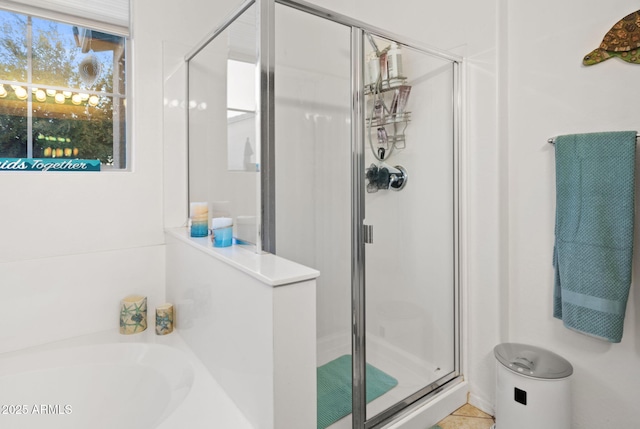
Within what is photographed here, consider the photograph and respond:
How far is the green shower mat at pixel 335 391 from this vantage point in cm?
144

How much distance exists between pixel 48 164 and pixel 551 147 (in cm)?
227

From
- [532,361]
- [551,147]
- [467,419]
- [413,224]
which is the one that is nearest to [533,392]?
[532,361]

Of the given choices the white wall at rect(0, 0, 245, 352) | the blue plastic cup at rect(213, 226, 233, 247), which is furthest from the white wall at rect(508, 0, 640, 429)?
the white wall at rect(0, 0, 245, 352)

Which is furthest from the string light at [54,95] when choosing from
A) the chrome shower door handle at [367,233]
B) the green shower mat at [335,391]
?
the green shower mat at [335,391]

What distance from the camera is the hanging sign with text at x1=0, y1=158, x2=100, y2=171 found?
1.50 metres

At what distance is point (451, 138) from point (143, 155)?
161 cm

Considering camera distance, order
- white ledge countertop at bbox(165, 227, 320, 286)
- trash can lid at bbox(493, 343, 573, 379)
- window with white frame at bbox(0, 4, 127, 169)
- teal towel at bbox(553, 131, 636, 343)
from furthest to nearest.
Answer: window with white frame at bbox(0, 4, 127, 169) → trash can lid at bbox(493, 343, 573, 379) → teal towel at bbox(553, 131, 636, 343) → white ledge countertop at bbox(165, 227, 320, 286)

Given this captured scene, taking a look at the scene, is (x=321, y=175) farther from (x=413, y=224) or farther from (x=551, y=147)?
(x=551, y=147)

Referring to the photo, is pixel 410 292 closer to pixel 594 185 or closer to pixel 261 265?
pixel 594 185

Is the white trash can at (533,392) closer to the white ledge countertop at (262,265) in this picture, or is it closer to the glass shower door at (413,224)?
the glass shower door at (413,224)

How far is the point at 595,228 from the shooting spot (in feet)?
4.54

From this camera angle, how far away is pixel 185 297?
1584 millimetres

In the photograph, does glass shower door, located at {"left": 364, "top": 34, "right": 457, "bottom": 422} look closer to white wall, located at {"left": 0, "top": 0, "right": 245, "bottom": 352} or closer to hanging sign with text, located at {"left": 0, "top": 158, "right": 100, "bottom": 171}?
white wall, located at {"left": 0, "top": 0, "right": 245, "bottom": 352}

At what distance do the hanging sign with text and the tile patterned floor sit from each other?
2.08 meters
